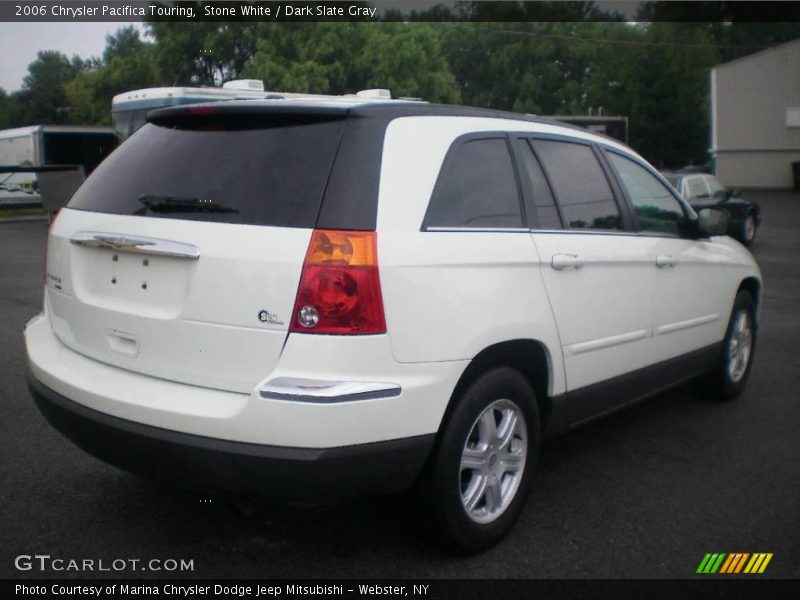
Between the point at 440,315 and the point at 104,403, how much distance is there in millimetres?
1282

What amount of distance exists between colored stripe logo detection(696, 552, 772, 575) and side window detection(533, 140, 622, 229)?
5.16 feet

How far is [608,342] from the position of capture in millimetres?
4184

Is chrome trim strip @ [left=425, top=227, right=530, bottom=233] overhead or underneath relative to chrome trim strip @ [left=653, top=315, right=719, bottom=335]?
overhead

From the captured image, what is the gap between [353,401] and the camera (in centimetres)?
288

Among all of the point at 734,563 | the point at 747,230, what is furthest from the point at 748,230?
the point at 734,563

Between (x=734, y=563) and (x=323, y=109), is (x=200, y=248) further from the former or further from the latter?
(x=734, y=563)

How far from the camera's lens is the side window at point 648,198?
468cm

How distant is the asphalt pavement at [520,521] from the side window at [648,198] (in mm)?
487

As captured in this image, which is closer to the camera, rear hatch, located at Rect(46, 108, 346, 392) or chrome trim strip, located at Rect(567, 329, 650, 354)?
rear hatch, located at Rect(46, 108, 346, 392)

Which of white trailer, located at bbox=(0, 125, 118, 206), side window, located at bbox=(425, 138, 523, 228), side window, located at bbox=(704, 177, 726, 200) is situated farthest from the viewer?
white trailer, located at bbox=(0, 125, 118, 206)

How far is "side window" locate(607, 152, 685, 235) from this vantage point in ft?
15.3

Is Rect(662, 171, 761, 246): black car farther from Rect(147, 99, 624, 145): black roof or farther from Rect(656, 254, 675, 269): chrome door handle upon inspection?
Rect(147, 99, 624, 145): black roof

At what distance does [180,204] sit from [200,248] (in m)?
0.29

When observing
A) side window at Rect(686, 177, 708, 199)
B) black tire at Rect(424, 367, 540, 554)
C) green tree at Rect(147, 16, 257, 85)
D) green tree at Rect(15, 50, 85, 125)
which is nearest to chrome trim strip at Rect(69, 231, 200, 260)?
black tire at Rect(424, 367, 540, 554)
